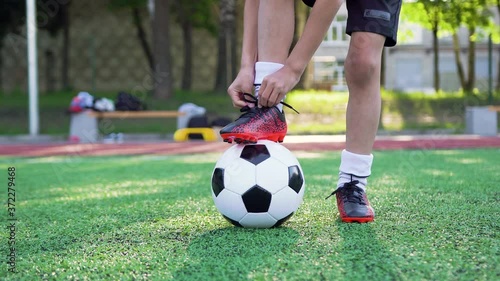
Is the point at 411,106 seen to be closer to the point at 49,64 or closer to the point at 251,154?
the point at 251,154

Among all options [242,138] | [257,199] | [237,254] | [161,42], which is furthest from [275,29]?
[161,42]

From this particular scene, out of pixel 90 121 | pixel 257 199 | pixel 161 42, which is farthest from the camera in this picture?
pixel 161 42

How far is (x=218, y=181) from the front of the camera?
9.48ft

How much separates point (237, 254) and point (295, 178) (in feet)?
2.04

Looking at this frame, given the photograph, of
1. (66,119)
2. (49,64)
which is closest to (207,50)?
(49,64)

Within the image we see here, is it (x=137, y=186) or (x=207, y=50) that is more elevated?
(x=207, y=50)

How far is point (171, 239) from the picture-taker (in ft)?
8.78

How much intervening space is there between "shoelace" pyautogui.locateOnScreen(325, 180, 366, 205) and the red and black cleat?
41 cm

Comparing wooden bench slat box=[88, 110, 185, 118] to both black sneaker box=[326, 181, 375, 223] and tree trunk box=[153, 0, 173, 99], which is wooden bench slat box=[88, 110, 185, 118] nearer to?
tree trunk box=[153, 0, 173, 99]

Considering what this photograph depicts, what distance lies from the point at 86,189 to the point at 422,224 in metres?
2.90

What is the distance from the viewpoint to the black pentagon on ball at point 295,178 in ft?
9.35

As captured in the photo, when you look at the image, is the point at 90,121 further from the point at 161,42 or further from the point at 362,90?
the point at 362,90

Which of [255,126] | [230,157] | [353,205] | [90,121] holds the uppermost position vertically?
[255,126]

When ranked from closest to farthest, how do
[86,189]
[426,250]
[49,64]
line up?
[426,250] < [86,189] < [49,64]
